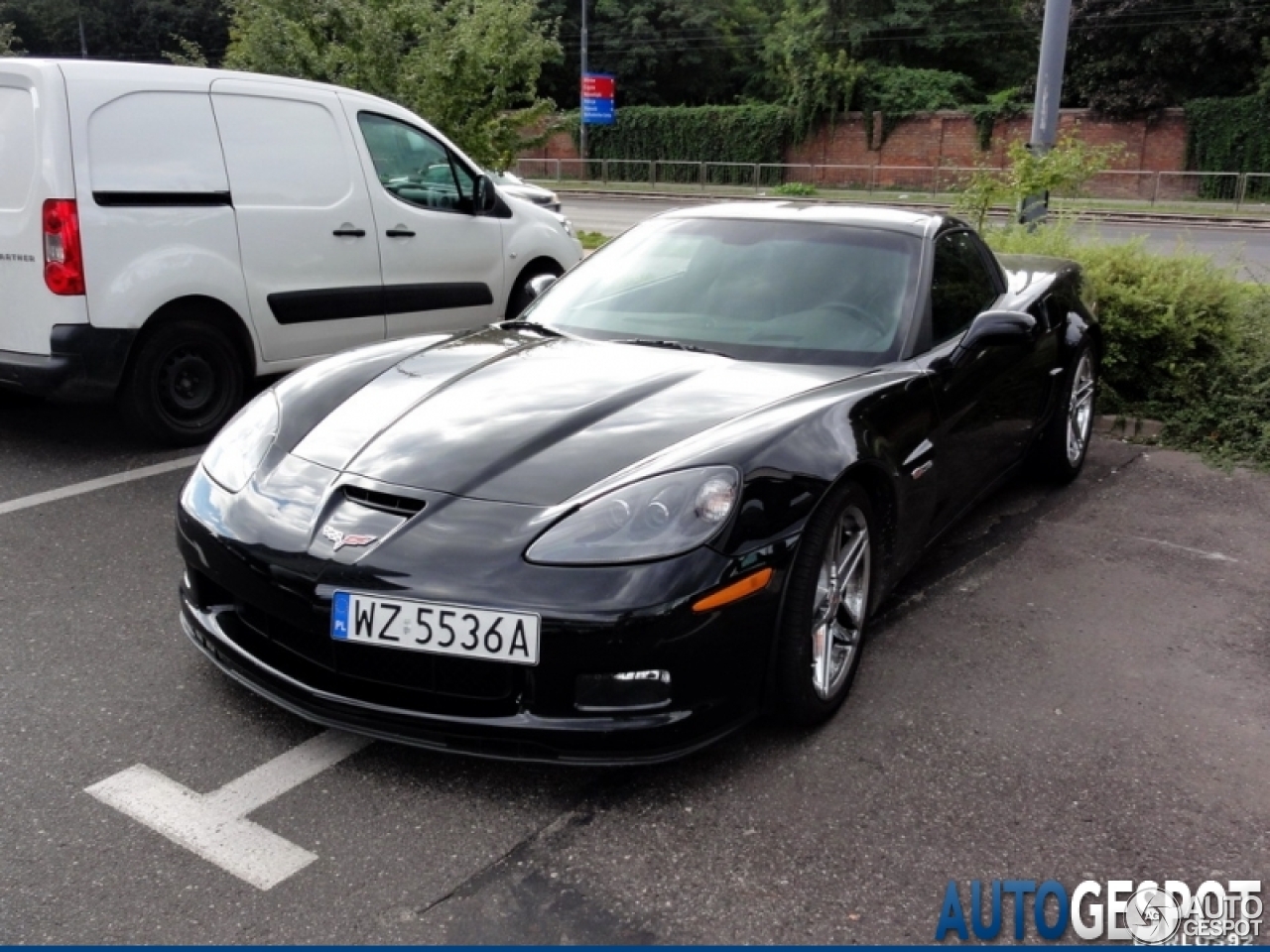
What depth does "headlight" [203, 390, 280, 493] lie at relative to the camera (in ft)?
10.9

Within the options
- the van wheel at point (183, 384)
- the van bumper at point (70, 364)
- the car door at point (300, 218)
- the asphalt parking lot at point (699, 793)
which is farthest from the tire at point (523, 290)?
the asphalt parking lot at point (699, 793)

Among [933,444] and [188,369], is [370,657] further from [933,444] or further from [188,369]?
[188,369]

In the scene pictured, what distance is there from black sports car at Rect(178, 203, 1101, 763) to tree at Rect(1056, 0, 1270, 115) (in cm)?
3889

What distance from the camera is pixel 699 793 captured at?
2908mm

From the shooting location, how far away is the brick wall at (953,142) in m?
37.8

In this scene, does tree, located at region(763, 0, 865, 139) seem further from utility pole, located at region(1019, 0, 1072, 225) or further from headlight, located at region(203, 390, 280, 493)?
headlight, located at region(203, 390, 280, 493)

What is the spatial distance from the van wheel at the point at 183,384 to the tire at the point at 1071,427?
13.1 feet

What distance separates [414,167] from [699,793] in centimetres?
511

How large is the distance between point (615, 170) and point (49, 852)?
43.1 metres

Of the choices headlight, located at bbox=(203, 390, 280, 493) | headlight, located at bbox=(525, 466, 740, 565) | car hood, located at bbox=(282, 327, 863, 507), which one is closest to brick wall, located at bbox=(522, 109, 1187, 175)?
car hood, located at bbox=(282, 327, 863, 507)

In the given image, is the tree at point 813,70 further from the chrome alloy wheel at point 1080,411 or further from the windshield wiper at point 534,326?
the windshield wiper at point 534,326

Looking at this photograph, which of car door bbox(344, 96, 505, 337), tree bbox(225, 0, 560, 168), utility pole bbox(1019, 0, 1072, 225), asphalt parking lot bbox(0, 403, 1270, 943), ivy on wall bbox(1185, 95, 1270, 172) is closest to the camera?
asphalt parking lot bbox(0, 403, 1270, 943)

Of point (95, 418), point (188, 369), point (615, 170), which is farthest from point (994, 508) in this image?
point (615, 170)

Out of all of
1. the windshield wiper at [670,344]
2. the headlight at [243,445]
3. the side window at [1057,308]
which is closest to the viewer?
the headlight at [243,445]
